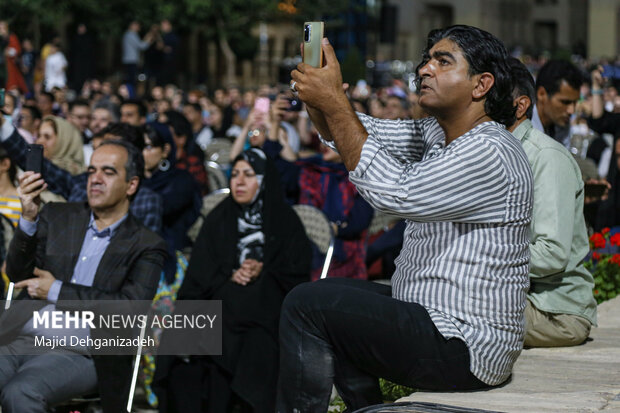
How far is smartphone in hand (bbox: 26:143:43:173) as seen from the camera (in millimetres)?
4875

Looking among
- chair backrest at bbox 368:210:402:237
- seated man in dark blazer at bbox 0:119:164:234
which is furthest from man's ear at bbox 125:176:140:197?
chair backrest at bbox 368:210:402:237

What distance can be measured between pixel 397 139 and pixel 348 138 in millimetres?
676

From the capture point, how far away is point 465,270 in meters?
3.49

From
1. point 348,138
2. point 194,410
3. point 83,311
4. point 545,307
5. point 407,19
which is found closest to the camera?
point 348,138

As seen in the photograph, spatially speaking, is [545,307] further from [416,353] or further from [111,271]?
[111,271]

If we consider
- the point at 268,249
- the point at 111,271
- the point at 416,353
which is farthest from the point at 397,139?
the point at 268,249

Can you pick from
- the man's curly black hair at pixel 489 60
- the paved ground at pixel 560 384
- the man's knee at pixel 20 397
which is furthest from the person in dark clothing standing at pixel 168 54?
the man's curly black hair at pixel 489 60

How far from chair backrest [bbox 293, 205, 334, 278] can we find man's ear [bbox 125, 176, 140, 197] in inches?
65.2

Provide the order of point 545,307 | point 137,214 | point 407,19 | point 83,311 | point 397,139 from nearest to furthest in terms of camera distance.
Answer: point 397,139
point 545,307
point 83,311
point 137,214
point 407,19

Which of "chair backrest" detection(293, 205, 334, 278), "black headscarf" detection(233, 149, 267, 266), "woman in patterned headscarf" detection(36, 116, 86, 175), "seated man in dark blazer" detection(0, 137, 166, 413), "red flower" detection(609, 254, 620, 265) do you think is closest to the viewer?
"seated man in dark blazer" detection(0, 137, 166, 413)

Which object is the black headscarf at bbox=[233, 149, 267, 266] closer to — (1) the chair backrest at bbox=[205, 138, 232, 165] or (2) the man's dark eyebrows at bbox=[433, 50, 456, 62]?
(2) the man's dark eyebrows at bbox=[433, 50, 456, 62]

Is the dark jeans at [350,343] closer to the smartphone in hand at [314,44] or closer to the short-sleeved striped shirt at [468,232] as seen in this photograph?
the short-sleeved striped shirt at [468,232]

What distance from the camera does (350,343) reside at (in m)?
3.47

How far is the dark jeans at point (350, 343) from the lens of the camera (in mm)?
3441
